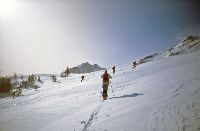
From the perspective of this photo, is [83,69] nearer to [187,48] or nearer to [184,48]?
[184,48]

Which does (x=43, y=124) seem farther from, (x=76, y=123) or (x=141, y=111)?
(x=141, y=111)

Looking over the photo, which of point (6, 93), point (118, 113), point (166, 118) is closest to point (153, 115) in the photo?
point (166, 118)

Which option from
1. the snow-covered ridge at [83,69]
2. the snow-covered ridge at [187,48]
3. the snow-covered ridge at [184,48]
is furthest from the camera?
the snow-covered ridge at [83,69]

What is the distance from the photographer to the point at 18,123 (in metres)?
10.5

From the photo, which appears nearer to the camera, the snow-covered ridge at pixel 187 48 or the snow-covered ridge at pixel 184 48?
the snow-covered ridge at pixel 187 48

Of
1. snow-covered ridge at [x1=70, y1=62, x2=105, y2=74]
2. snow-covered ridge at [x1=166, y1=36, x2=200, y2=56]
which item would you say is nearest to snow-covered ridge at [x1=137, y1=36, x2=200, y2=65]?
snow-covered ridge at [x1=166, y1=36, x2=200, y2=56]

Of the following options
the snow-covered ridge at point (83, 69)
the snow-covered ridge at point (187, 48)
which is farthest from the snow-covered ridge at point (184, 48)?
the snow-covered ridge at point (83, 69)

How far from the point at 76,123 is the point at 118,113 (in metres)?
1.74

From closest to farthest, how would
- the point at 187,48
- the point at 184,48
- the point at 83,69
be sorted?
the point at 187,48
the point at 184,48
the point at 83,69

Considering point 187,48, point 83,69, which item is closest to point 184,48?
point 187,48

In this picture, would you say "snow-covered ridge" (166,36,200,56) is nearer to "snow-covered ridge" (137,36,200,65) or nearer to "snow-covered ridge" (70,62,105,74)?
"snow-covered ridge" (137,36,200,65)

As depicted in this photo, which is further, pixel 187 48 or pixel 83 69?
pixel 83 69

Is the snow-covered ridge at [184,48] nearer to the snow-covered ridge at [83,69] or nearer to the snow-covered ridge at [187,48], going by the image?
the snow-covered ridge at [187,48]

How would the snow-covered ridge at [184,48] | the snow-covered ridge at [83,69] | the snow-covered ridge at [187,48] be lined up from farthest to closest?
the snow-covered ridge at [83,69], the snow-covered ridge at [184,48], the snow-covered ridge at [187,48]
